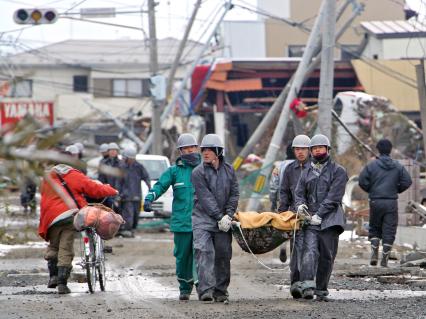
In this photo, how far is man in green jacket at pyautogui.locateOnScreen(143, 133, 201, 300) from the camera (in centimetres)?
1324

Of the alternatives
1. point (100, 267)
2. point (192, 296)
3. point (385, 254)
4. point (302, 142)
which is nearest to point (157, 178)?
point (385, 254)

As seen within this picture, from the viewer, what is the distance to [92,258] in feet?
45.8

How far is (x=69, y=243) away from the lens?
551 inches

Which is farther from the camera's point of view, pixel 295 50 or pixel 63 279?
pixel 295 50

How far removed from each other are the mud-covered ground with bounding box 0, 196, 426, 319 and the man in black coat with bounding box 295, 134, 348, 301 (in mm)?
296

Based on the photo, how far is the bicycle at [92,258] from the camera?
1380 centimetres

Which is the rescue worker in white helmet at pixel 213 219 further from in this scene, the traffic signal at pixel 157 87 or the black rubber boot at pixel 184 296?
Result: the traffic signal at pixel 157 87

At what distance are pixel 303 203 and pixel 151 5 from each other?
2630 centimetres

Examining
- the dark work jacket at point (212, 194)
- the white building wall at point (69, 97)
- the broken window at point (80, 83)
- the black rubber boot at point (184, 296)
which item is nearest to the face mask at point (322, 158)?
the dark work jacket at point (212, 194)

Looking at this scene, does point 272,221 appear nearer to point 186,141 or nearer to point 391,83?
point 186,141

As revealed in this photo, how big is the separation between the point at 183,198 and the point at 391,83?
35.9 meters

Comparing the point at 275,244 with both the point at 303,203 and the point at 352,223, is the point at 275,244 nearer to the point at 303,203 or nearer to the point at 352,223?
the point at 303,203

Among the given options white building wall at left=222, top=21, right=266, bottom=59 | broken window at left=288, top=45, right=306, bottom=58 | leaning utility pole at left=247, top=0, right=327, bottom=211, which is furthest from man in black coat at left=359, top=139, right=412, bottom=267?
white building wall at left=222, top=21, right=266, bottom=59

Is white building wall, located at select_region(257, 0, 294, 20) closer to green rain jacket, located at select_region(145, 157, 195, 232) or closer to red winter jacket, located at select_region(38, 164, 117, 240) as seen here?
red winter jacket, located at select_region(38, 164, 117, 240)
